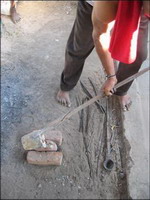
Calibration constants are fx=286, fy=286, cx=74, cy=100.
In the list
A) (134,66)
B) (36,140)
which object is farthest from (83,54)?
(36,140)

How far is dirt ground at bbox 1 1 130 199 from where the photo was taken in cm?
224

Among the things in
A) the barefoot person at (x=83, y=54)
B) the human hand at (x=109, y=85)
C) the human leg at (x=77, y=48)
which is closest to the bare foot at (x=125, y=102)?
the barefoot person at (x=83, y=54)

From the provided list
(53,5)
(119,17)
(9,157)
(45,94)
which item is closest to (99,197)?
(9,157)

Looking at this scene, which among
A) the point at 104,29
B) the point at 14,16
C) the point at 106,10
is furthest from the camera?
the point at 14,16

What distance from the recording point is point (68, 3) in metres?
4.09

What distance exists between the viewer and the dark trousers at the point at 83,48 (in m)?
2.10

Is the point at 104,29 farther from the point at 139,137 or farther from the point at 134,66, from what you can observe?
the point at 139,137

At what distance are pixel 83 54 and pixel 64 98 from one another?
574mm

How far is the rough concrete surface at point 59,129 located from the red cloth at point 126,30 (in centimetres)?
107

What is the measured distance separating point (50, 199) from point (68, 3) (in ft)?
9.43

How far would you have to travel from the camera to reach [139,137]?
2.51m

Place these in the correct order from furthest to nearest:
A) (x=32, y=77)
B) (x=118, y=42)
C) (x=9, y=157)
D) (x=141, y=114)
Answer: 1. (x=32, y=77)
2. (x=141, y=114)
3. (x=9, y=157)
4. (x=118, y=42)

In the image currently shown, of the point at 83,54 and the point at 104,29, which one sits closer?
the point at 104,29

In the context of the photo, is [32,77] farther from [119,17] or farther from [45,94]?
[119,17]
